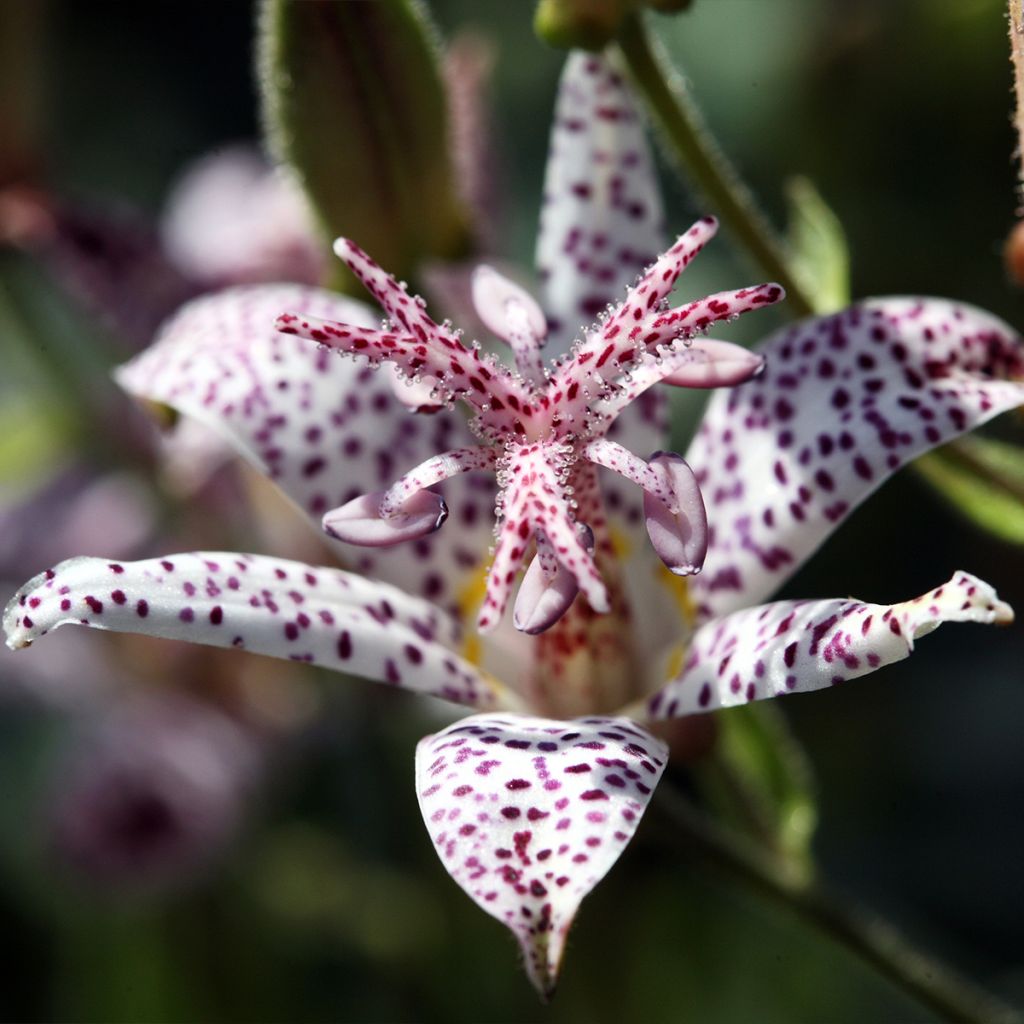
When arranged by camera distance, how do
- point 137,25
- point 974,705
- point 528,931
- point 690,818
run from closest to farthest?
1. point 528,931
2. point 690,818
3. point 974,705
4. point 137,25

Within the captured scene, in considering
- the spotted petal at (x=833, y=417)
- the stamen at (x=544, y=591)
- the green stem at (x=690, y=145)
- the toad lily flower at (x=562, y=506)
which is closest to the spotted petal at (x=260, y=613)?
the toad lily flower at (x=562, y=506)

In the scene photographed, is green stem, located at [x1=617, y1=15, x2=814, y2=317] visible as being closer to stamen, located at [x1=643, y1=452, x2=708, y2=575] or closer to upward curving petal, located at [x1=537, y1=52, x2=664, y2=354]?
upward curving petal, located at [x1=537, y1=52, x2=664, y2=354]

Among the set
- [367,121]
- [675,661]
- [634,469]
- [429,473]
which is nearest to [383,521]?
[429,473]

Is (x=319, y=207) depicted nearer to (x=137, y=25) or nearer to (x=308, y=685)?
(x=308, y=685)

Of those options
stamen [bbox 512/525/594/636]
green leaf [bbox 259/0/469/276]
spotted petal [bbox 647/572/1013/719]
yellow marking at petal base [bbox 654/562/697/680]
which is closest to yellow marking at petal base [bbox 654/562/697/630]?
yellow marking at petal base [bbox 654/562/697/680]

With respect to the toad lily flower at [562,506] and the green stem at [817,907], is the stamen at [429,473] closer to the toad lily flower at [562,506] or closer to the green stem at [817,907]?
the toad lily flower at [562,506]

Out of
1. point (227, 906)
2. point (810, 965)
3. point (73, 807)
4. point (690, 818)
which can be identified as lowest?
point (810, 965)

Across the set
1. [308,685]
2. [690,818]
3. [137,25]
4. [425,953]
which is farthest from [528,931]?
[137,25]
